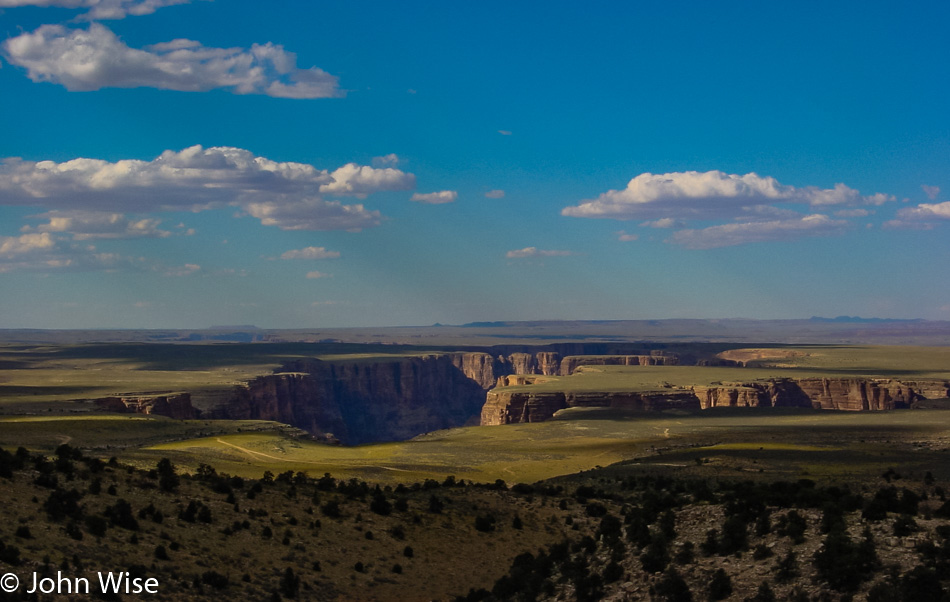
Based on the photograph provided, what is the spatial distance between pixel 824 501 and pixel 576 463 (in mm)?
45079

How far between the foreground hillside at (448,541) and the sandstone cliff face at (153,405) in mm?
68688

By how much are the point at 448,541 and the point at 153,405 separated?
3036 inches

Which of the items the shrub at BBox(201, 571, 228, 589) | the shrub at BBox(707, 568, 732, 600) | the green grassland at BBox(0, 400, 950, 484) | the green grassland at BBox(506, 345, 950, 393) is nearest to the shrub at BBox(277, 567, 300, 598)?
the shrub at BBox(201, 571, 228, 589)

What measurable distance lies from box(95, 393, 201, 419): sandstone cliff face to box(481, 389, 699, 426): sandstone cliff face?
118 ft

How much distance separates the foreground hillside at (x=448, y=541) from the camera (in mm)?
23109

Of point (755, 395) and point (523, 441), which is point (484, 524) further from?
point (755, 395)

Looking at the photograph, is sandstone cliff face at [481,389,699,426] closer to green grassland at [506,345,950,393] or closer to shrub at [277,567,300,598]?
green grassland at [506,345,950,393]

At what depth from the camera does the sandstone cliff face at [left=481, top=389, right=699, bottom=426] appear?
126 meters

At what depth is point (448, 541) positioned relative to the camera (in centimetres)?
3653

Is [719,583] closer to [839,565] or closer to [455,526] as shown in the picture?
[839,565]

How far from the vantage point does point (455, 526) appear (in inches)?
1505

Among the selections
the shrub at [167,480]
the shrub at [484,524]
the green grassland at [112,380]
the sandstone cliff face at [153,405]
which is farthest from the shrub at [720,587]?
the sandstone cliff face at [153,405]

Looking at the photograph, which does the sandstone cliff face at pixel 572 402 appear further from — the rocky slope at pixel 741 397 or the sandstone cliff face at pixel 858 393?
the sandstone cliff face at pixel 858 393

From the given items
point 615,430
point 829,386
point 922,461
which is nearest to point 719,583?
point 922,461
